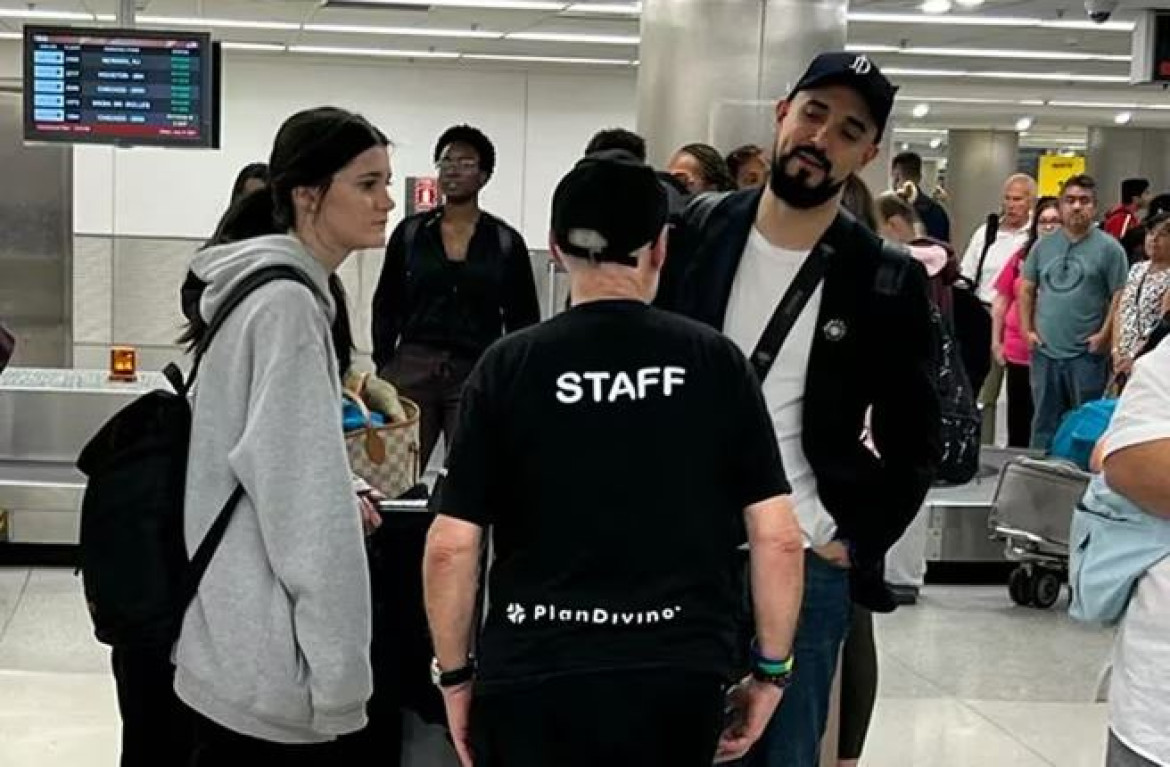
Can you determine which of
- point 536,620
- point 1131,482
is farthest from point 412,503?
point 1131,482

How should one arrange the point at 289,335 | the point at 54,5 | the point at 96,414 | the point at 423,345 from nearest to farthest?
the point at 289,335, the point at 423,345, the point at 96,414, the point at 54,5

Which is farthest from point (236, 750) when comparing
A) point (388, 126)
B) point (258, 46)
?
point (388, 126)

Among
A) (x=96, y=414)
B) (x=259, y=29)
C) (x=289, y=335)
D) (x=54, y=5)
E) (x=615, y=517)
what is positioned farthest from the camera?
(x=259, y=29)

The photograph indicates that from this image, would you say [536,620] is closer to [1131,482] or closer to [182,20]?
[1131,482]

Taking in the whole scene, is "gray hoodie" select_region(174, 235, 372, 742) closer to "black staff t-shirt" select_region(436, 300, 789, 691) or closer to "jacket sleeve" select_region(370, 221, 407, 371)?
"black staff t-shirt" select_region(436, 300, 789, 691)

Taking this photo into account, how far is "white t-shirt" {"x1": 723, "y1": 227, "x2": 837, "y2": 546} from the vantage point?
9.15 feet

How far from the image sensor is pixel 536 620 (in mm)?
2193

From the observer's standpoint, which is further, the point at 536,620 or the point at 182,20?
the point at 182,20

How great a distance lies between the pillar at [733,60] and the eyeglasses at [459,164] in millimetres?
2248

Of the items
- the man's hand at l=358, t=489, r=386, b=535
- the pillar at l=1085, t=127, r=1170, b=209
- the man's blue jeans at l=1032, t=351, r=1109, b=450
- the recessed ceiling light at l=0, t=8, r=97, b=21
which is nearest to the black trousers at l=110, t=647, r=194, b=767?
the man's hand at l=358, t=489, r=386, b=535

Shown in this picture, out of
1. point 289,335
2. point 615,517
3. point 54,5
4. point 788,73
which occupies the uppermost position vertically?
point 54,5

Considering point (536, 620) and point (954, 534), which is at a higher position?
point (536, 620)

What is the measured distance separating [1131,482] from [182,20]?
45.0ft

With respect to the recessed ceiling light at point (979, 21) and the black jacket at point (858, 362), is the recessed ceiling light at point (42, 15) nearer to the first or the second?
the recessed ceiling light at point (979, 21)
